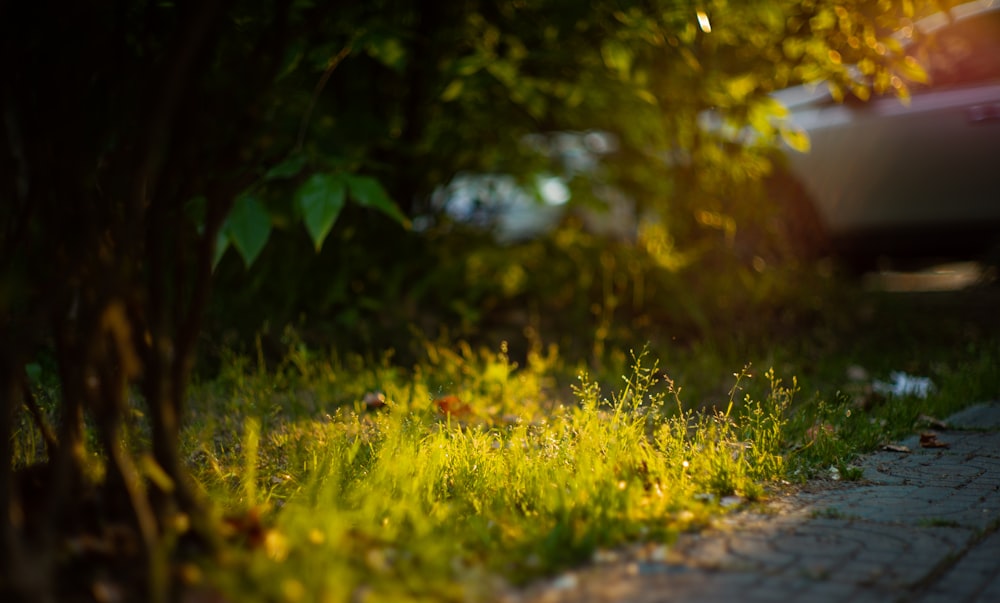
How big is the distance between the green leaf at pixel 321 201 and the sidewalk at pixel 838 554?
1.39 m

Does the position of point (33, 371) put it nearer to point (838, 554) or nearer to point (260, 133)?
point (260, 133)

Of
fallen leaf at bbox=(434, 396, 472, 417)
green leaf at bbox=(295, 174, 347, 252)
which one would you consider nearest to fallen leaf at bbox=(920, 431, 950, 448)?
fallen leaf at bbox=(434, 396, 472, 417)

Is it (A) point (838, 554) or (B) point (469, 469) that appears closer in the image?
(A) point (838, 554)

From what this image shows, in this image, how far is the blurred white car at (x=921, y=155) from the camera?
6.73 meters

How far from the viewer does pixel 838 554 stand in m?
2.41

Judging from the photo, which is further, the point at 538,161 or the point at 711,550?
the point at 538,161

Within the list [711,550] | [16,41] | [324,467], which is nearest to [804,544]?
[711,550]

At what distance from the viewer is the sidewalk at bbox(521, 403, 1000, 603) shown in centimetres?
212

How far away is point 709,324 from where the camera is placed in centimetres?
587

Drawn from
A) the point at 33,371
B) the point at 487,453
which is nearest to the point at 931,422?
the point at 487,453

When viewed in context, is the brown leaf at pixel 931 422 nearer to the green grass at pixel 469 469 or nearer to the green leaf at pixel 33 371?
the green grass at pixel 469 469

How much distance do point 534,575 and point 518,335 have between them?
11.9 ft

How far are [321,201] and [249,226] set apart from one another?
245 millimetres

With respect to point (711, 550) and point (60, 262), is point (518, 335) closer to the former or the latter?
point (711, 550)
